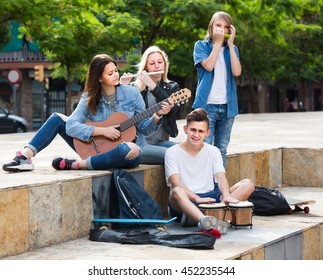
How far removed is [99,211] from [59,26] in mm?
17949

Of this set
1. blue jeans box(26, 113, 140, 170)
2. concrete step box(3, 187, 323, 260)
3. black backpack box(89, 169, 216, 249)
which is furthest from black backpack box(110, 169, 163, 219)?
concrete step box(3, 187, 323, 260)

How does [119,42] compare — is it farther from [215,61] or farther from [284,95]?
[284,95]

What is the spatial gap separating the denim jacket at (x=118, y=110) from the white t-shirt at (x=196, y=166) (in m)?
0.38

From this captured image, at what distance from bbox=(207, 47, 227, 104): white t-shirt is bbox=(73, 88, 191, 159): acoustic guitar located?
86cm

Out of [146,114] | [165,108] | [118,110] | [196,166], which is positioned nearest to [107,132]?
[118,110]

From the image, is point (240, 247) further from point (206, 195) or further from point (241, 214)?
point (206, 195)

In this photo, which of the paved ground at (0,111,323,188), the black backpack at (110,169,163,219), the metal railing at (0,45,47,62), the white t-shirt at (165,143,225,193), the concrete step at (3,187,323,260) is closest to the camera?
the concrete step at (3,187,323,260)

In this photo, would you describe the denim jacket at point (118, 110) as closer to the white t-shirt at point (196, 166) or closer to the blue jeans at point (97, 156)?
the blue jeans at point (97, 156)

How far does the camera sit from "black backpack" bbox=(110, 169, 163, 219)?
292 inches

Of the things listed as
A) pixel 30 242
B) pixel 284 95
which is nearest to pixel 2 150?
pixel 30 242

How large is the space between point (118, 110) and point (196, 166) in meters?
0.87

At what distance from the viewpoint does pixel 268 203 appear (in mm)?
8500

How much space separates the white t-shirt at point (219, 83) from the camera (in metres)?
8.69

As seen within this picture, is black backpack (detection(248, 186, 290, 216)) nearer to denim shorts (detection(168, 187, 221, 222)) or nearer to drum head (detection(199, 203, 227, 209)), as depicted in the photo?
denim shorts (detection(168, 187, 221, 222))
